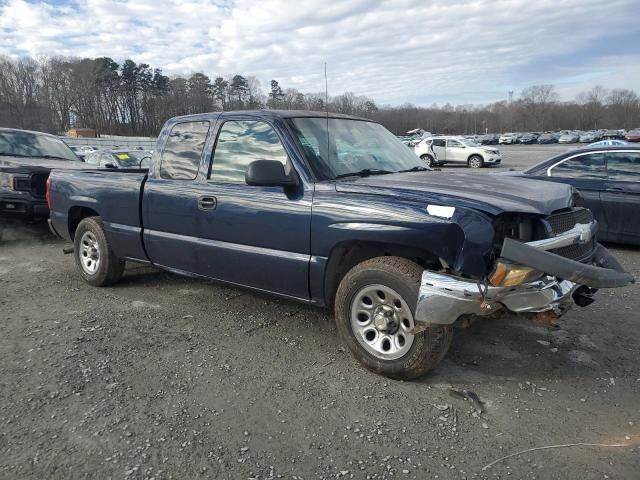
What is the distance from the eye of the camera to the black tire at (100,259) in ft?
17.8

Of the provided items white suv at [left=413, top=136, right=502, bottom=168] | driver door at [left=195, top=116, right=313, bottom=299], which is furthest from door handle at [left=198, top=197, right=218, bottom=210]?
white suv at [left=413, top=136, right=502, bottom=168]

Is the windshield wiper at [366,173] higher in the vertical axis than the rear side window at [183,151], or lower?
lower

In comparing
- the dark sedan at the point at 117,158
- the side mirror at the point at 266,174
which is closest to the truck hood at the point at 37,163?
the dark sedan at the point at 117,158

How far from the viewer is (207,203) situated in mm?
4301

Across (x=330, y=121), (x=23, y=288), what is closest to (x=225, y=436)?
(x=330, y=121)

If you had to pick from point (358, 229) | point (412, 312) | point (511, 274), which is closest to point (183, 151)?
point (358, 229)

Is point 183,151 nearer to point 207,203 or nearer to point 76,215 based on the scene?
point 207,203

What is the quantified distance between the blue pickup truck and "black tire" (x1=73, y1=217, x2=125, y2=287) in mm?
236

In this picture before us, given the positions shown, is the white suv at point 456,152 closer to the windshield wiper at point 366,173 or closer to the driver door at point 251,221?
the windshield wiper at point 366,173

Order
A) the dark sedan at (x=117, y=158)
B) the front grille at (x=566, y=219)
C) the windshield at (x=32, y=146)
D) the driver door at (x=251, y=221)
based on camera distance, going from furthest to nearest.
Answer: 1. the dark sedan at (x=117, y=158)
2. the windshield at (x=32, y=146)
3. the driver door at (x=251, y=221)
4. the front grille at (x=566, y=219)

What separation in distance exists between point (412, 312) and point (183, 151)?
2728 millimetres

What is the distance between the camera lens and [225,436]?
9.31 ft

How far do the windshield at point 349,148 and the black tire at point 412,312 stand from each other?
2.85 ft

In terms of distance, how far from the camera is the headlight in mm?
2893
